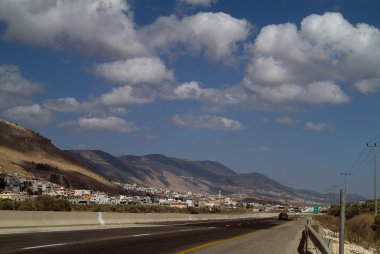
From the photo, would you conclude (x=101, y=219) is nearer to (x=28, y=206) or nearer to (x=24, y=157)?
(x=28, y=206)

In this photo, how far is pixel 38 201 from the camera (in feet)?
176

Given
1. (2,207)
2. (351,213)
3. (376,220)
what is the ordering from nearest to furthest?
(2,207) → (376,220) → (351,213)

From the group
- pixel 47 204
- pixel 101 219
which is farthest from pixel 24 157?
pixel 101 219

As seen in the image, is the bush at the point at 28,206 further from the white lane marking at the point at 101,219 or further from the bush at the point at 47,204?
the white lane marking at the point at 101,219

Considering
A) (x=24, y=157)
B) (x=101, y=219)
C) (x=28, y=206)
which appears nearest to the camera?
(x=101, y=219)

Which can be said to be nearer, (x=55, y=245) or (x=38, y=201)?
(x=55, y=245)

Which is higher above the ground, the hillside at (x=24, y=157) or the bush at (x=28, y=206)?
the hillside at (x=24, y=157)

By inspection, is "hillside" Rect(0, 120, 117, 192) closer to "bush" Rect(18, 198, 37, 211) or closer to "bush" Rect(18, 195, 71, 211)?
"bush" Rect(18, 195, 71, 211)

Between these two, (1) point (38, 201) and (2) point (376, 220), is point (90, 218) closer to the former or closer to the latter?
(1) point (38, 201)

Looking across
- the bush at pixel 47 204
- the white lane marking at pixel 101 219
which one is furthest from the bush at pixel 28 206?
the white lane marking at pixel 101 219

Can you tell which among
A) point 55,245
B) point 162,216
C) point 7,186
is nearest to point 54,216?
point 55,245

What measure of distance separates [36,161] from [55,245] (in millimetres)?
181395

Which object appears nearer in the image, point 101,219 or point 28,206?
point 101,219

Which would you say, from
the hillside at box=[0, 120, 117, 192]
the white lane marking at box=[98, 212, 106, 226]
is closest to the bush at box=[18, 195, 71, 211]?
the white lane marking at box=[98, 212, 106, 226]
